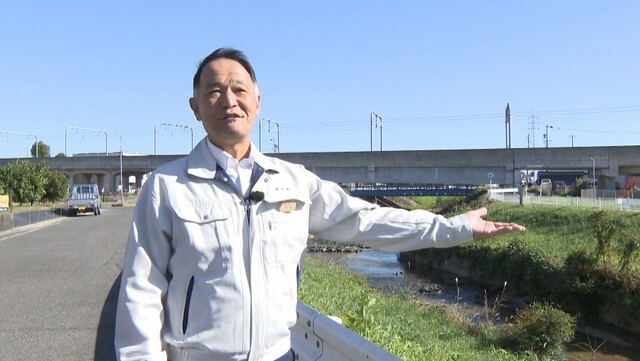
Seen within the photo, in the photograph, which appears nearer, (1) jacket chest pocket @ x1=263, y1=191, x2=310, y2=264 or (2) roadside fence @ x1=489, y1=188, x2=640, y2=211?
(1) jacket chest pocket @ x1=263, y1=191, x2=310, y2=264

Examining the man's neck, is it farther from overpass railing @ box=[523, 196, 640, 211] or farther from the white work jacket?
overpass railing @ box=[523, 196, 640, 211]

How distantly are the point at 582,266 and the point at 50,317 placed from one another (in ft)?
56.8

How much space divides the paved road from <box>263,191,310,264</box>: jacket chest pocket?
463 centimetres

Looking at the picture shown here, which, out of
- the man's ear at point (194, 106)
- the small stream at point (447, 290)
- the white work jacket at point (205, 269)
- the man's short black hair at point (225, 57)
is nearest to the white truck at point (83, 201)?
the small stream at point (447, 290)

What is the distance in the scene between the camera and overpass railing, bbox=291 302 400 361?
3353mm

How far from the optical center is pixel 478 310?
1984cm

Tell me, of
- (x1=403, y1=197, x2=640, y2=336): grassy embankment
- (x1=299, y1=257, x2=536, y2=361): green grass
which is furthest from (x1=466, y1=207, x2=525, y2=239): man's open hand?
(x1=403, y1=197, x2=640, y2=336): grassy embankment

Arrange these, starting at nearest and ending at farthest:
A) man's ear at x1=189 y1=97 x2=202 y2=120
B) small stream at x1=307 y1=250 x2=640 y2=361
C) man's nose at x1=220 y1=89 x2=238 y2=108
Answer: man's nose at x1=220 y1=89 x2=238 y2=108 → man's ear at x1=189 y1=97 x2=202 y2=120 → small stream at x1=307 y1=250 x2=640 y2=361

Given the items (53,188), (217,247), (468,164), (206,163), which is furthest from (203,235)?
(53,188)

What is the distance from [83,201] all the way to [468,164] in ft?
102

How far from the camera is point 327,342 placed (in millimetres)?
4020

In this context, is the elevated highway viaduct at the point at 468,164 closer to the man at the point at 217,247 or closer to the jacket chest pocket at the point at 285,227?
the jacket chest pocket at the point at 285,227

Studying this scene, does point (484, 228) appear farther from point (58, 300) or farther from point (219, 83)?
point (58, 300)

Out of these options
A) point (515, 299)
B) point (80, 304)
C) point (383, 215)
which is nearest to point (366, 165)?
point (515, 299)
